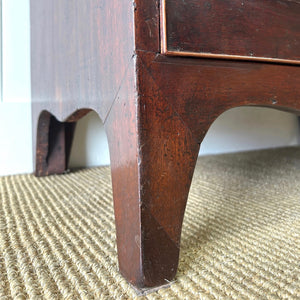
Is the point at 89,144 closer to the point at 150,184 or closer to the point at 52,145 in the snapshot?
the point at 52,145

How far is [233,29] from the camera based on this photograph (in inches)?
15.0

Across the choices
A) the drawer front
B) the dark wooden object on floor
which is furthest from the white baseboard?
the drawer front

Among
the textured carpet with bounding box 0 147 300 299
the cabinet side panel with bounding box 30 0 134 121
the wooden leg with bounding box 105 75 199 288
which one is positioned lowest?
the textured carpet with bounding box 0 147 300 299

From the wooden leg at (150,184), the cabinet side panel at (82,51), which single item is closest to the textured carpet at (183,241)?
the wooden leg at (150,184)

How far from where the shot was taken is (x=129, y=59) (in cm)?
33

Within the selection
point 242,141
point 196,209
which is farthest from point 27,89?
point 242,141

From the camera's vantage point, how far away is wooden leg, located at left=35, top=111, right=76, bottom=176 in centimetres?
88

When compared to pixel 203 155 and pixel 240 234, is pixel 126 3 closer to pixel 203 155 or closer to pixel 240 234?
pixel 240 234

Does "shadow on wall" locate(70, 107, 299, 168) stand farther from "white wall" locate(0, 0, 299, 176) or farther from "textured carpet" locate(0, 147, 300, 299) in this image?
"textured carpet" locate(0, 147, 300, 299)

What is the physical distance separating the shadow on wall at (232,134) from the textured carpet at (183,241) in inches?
8.5

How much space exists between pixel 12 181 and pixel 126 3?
0.66 meters

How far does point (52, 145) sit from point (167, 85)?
2.14 ft

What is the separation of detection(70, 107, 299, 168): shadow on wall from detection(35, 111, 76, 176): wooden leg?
8cm

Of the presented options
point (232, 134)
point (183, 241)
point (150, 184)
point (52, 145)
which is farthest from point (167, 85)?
point (232, 134)
